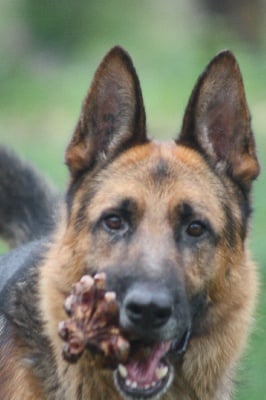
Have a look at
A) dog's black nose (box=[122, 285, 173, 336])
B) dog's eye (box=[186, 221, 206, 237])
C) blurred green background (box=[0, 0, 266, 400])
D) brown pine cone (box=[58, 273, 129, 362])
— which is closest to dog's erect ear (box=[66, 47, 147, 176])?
dog's eye (box=[186, 221, 206, 237])

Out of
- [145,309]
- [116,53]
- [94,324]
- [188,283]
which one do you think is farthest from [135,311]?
[116,53]

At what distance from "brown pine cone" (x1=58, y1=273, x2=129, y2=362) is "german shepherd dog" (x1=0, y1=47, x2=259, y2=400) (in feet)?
0.32

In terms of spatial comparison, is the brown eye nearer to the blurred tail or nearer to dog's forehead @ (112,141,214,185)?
dog's forehead @ (112,141,214,185)

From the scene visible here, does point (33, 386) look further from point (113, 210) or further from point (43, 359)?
point (113, 210)

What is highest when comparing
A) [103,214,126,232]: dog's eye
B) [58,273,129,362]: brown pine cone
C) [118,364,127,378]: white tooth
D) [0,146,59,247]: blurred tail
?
[0,146,59,247]: blurred tail

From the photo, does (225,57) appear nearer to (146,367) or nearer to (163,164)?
(163,164)

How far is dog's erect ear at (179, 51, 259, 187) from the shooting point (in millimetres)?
6352

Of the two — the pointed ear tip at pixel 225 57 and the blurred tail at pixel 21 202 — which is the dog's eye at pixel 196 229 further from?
the blurred tail at pixel 21 202

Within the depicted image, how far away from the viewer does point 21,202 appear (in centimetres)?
843

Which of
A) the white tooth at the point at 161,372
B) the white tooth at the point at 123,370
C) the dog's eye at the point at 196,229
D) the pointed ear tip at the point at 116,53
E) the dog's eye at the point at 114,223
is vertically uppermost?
the pointed ear tip at the point at 116,53

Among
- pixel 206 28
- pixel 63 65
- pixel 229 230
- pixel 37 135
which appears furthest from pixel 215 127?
pixel 206 28

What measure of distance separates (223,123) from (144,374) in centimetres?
150

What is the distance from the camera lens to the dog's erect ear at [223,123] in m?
6.35

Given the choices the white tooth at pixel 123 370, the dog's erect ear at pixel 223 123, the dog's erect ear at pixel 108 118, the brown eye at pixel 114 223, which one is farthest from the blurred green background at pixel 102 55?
the white tooth at pixel 123 370
